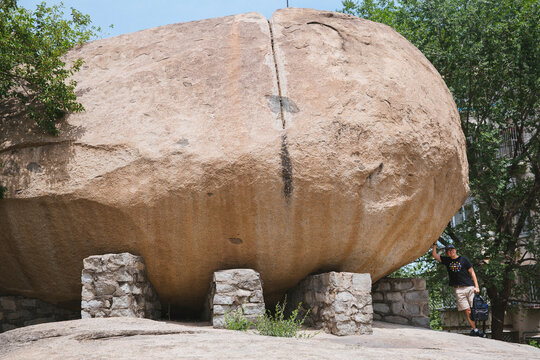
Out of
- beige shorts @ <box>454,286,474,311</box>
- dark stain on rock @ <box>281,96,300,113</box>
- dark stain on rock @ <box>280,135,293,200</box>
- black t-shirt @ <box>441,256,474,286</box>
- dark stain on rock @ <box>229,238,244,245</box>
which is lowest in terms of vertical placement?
beige shorts @ <box>454,286,474,311</box>

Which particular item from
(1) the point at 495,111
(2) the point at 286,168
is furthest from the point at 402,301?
(1) the point at 495,111

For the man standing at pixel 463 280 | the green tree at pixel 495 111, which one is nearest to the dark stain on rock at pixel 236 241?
the man standing at pixel 463 280

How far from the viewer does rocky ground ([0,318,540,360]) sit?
4.19 metres

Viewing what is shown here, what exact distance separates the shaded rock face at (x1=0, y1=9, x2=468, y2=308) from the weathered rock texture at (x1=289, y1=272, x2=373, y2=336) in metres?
0.42

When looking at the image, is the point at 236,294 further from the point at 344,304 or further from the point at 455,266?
the point at 455,266

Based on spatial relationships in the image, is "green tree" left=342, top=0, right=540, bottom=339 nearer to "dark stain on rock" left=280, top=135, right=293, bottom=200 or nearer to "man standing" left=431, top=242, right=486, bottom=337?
"man standing" left=431, top=242, right=486, bottom=337

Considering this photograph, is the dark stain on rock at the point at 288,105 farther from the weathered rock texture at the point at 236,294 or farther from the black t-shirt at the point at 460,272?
the black t-shirt at the point at 460,272

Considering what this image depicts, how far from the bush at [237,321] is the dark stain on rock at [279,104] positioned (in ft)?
7.79

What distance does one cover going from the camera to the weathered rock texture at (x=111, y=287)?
6.54 m

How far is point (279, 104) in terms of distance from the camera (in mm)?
6852

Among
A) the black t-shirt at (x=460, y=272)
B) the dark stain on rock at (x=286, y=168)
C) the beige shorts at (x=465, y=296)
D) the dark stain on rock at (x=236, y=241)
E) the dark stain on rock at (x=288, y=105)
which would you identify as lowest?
the beige shorts at (x=465, y=296)

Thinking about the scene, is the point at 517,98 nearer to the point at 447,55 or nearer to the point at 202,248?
the point at 447,55

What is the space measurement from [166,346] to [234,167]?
248cm

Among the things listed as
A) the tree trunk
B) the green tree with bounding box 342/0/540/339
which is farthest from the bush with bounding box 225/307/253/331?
the tree trunk
